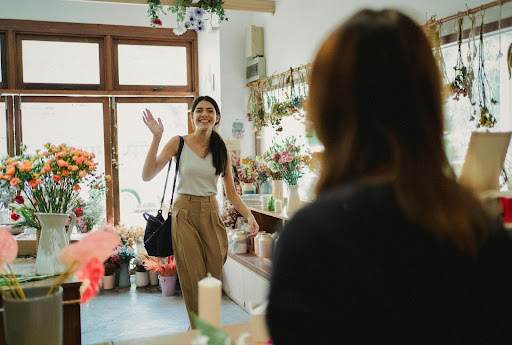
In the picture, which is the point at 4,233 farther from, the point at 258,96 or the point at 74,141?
the point at 74,141

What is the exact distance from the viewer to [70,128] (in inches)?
221

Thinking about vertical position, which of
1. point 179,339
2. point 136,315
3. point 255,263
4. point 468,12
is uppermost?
point 468,12

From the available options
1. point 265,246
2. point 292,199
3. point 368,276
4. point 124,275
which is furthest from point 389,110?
point 124,275

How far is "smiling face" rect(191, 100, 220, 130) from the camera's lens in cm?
331

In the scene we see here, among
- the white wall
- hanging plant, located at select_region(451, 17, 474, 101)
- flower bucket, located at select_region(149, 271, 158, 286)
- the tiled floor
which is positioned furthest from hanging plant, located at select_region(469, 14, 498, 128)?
flower bucket, located at select_region(149, 271, 158, 286)

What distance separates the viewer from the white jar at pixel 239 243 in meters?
4.54

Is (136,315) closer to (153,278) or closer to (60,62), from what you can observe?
(153,278)

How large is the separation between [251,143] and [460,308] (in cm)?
477

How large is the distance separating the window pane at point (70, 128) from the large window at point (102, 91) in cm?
1

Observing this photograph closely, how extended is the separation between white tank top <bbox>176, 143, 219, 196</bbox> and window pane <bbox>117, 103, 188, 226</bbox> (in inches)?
103

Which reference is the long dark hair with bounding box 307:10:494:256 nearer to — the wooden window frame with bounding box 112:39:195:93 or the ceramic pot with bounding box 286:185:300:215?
the ceramic pot with bounding box 286:185:300:215

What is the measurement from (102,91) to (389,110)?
5311 mm

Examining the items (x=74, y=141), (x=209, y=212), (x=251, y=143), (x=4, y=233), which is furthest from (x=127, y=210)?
(x=4, y=233)

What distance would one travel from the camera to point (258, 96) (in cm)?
507
